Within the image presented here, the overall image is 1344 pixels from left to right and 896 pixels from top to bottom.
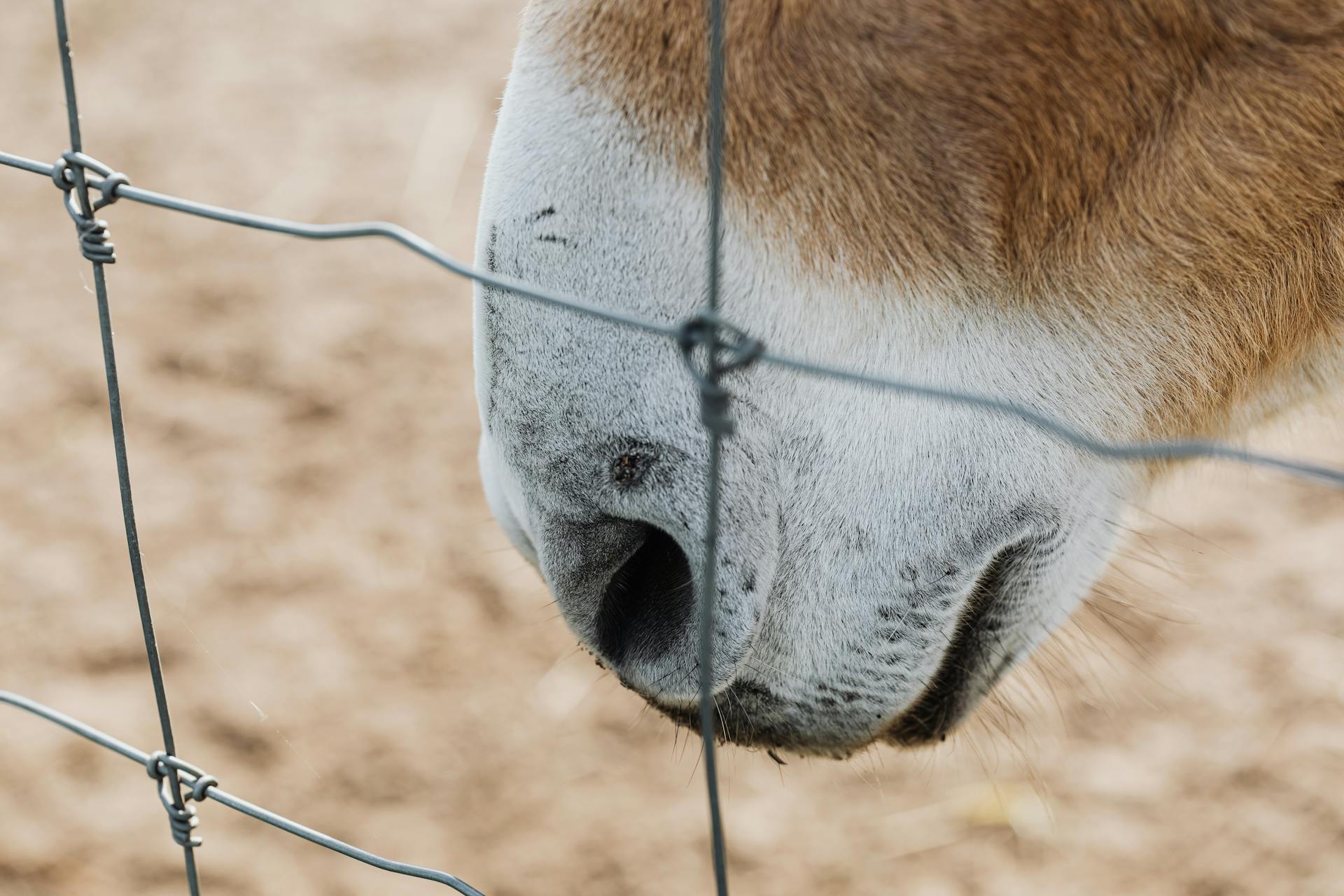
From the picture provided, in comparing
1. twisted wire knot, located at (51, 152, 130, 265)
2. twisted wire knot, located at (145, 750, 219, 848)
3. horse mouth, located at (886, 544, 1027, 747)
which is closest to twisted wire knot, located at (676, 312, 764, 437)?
horse mouth, located at (886, 544, 1027, 747)

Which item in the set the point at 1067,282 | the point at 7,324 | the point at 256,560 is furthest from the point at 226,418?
the point at 1067,282

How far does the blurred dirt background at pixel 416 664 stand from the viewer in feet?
6.83

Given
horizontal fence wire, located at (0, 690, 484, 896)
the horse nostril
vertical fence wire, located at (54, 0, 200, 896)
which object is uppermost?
vertical fence wire, located at (54, 0, 200, 896)

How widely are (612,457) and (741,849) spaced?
1280 mm

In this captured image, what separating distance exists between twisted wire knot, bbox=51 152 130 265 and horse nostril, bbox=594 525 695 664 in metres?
0.55

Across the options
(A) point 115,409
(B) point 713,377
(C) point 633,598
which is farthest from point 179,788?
(B) point 713,377

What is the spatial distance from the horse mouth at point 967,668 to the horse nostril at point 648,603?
285 millimetres

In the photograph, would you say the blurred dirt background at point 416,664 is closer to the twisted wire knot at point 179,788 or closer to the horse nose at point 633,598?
the horse nose at point 633,598

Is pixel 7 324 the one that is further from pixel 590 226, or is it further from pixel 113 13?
pixel 590 226

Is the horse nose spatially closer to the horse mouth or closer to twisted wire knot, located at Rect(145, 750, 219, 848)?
the horse mouth

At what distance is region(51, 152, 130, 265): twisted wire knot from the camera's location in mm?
1110

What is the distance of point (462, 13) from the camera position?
4.26m

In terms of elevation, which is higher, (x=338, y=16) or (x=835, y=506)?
(x=338, y=16)

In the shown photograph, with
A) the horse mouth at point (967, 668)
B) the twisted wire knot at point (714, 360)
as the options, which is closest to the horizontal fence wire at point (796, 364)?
the twisted wire knot at point (714, 360)
